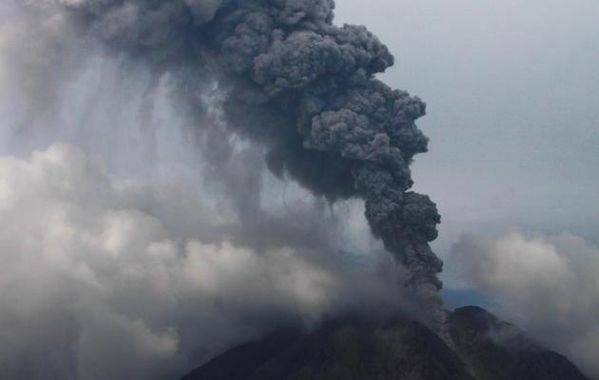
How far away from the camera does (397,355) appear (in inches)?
3223

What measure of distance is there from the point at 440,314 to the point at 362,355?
2670cm

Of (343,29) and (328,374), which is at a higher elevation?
(343,29)

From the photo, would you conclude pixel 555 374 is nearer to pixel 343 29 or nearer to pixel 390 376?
pixel 390 376

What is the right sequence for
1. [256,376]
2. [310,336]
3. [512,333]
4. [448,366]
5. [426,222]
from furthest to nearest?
[512,333]
[310,336]
[256,376]
[448,366]
[426,222]

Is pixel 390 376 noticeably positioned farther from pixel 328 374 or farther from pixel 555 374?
pixel 555 374

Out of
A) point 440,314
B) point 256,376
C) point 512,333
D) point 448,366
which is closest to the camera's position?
point 440,314

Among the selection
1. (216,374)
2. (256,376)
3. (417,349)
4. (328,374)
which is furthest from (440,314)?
(216,374)

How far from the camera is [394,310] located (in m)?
86.0

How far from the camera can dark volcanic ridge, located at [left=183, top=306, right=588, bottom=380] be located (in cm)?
7956

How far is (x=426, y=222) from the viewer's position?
50.8 meters

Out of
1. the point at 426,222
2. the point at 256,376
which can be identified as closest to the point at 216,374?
the point at 256,376

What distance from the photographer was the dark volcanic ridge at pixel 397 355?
261 feet

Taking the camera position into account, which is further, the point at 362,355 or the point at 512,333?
the point at 512,333

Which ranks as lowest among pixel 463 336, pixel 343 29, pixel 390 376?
pixel 390 376
